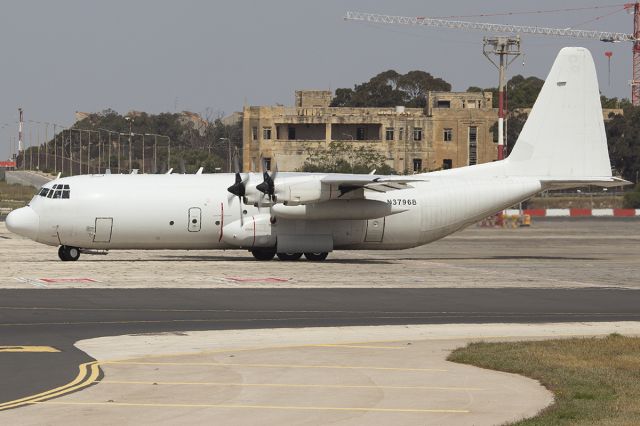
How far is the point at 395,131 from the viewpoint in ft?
460

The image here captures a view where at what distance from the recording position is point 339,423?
13.9 metres

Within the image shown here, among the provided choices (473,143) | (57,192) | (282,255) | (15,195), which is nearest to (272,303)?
(282,255)

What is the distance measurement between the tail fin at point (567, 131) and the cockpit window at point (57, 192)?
18.8 meters

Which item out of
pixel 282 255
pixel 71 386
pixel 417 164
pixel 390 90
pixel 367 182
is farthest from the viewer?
pixel 390 90

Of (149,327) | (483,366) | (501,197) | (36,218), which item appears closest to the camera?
(483,366)

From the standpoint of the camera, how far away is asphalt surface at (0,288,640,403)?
22.7 m

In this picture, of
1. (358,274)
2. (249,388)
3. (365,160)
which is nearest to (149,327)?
(249,388)

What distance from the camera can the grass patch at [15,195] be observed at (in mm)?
114438

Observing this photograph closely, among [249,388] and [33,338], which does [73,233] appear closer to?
[33,338]

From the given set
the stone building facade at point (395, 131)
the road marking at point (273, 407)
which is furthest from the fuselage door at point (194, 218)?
the stone building facade at point (395, 131)

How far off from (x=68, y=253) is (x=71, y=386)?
2896cm

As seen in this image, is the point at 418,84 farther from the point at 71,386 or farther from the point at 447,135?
the point at 71,386

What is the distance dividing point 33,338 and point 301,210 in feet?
77.1

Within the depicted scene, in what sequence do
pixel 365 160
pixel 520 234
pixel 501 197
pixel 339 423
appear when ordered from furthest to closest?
pixel 365 160
pixel 520 234
pixel 501 197
pixel 339 423
